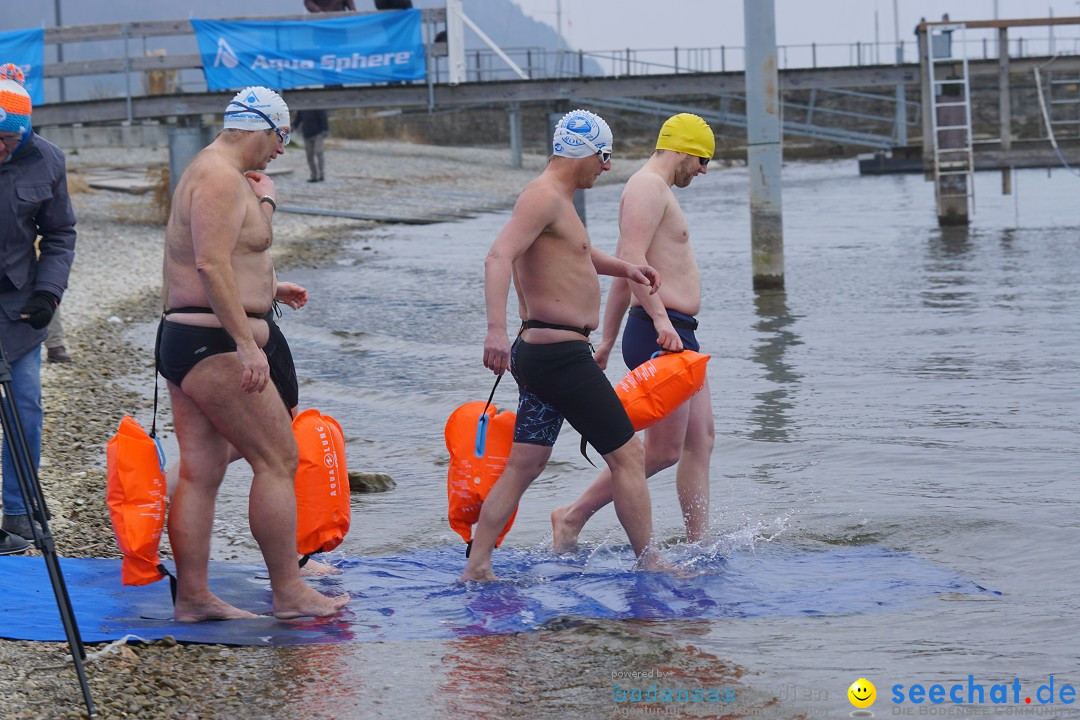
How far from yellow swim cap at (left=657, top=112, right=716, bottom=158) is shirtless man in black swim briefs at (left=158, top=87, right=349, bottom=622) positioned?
176 cm

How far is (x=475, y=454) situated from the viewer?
5.62m

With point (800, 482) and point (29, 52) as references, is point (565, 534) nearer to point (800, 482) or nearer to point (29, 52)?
point (800, 482)

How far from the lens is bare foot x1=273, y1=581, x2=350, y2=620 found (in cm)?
508

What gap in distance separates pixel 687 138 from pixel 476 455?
1644mm

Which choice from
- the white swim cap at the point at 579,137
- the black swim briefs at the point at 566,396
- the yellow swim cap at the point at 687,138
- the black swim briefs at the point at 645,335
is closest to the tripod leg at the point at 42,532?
the black swim briefs at the point at 566,396

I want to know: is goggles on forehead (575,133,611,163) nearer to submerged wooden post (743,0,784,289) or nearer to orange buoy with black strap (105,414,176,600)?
orange buoy with black strap (105,414,176,600)

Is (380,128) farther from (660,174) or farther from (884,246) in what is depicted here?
(660,174)

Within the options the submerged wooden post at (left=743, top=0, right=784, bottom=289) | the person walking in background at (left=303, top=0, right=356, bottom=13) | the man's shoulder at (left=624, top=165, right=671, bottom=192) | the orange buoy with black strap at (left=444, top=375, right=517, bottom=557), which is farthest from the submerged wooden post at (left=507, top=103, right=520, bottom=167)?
the orange buoy with black strap at (left=444, top=375, right=517, bottom=557)

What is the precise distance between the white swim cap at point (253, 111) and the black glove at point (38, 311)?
137cm

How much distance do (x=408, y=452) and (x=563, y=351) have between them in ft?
11.4

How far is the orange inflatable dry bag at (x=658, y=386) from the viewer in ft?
18.2

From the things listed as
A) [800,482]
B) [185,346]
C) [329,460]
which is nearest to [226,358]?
[185,346]

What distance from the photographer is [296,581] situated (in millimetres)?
5090

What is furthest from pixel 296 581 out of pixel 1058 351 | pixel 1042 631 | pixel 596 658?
pixel 1058 351
